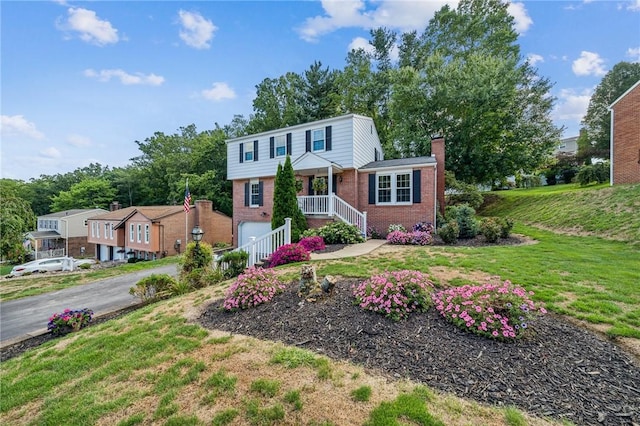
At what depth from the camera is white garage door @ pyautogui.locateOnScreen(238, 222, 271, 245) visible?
16516 millimetres

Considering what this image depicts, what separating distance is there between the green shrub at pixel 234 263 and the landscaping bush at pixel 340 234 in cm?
391

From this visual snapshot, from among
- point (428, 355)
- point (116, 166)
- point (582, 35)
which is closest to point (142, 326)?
point (428, 355)

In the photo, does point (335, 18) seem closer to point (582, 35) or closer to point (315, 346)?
point (582, 35)

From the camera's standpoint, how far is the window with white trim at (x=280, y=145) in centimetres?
1609

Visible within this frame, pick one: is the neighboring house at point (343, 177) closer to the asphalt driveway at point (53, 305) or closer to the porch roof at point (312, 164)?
the porch roof at point (312, 164)

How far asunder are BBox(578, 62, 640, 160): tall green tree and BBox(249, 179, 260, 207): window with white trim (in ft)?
102

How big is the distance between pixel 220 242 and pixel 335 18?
64.1 feet

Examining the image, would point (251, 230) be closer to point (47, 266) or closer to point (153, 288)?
point (153, 288)

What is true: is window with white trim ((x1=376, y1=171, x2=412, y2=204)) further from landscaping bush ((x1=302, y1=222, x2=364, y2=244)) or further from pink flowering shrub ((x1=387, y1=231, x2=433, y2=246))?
landscaping bush ((x1=302, y1=222, x2=364, y2=244))

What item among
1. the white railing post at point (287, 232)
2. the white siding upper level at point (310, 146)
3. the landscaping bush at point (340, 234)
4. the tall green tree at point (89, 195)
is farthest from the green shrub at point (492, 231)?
the tall green tree at point (89, 195)

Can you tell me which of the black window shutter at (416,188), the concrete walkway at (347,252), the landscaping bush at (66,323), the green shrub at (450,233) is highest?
the black window shutter at (416,188)

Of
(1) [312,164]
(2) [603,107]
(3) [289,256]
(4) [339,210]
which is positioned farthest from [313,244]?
(2) [603,107]

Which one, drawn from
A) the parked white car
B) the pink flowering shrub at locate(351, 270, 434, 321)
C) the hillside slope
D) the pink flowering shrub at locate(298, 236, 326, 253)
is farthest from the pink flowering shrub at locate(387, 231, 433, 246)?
the parked white car

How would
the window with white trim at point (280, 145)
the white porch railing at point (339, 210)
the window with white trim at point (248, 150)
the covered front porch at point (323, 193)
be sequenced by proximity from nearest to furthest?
the white porch railing at point (339, 210) → the covered front porch at point (323, 193) → the window with white trim at point (280, 145) → the window with white trim at point (248, 150)
